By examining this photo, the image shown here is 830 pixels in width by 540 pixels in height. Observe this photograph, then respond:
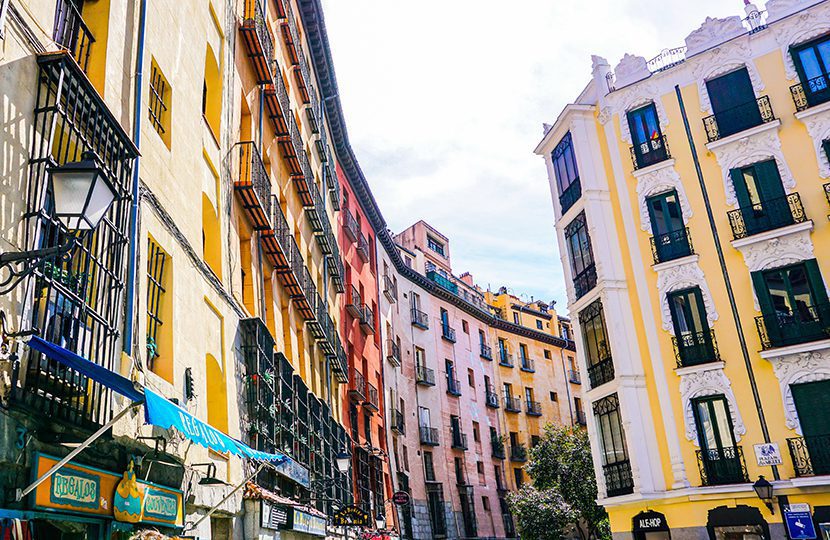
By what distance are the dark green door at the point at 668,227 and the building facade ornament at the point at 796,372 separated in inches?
178

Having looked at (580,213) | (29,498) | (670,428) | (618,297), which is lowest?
(29,498)

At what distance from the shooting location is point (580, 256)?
26484mm

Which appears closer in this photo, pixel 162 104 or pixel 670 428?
pixel 162 104

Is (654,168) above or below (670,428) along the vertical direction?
above

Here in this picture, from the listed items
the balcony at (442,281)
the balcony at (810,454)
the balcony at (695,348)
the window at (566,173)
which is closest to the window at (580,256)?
the window at (566,173)

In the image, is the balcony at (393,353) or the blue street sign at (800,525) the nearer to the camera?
the blue street sign at (800,525)

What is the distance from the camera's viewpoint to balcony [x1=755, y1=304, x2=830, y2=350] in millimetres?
20781

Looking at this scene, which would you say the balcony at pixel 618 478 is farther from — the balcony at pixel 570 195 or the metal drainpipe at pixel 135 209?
the metal drainpipe at pixel 135 209

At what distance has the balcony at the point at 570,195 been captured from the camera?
26513 millimetres

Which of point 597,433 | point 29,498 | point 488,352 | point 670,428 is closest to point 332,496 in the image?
point 597,433

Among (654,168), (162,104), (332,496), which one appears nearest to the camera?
(162,104)

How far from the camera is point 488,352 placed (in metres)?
53.3

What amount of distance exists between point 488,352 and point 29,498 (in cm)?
4807

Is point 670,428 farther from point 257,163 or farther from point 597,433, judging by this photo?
point 257,163
